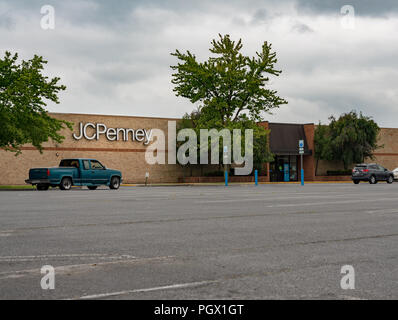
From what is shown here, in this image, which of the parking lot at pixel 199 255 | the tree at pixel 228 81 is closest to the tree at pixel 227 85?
the tree at pixel 228 81

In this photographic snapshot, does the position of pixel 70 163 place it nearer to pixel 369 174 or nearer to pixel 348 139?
pixel 369 174

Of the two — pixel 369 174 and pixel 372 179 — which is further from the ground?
pixel 369 174

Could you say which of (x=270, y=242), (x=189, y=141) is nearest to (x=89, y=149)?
(x=189, y=141)

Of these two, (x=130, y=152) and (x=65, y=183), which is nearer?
(x=65, y=183)

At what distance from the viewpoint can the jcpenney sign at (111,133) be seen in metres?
47.1

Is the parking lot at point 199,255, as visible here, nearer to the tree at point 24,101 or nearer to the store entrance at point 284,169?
the tree at point 24,101

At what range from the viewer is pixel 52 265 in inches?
270

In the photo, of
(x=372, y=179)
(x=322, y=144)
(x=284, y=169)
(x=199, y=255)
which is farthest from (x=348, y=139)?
(x=199, y=255)

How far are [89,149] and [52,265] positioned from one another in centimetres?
4128

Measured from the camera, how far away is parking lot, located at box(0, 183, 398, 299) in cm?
549

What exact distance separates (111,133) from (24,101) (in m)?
14.0

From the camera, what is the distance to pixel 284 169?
57281 mm

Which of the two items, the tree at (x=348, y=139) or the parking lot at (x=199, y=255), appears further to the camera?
the tree at (x=348, y=139)

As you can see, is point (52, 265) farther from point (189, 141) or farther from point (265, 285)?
point (189, 141)
